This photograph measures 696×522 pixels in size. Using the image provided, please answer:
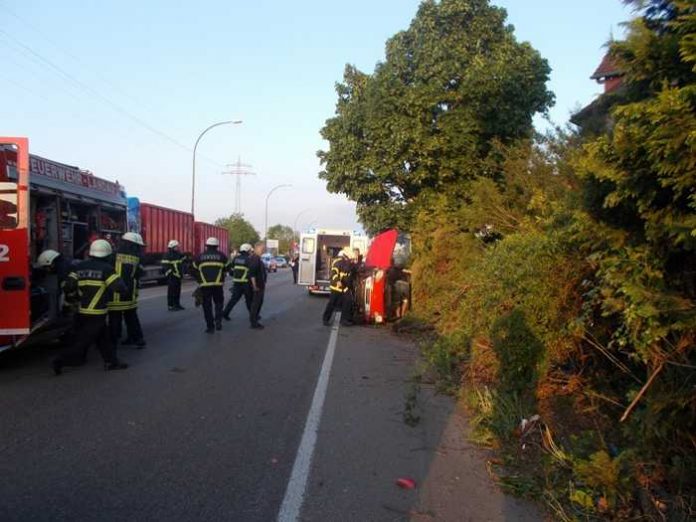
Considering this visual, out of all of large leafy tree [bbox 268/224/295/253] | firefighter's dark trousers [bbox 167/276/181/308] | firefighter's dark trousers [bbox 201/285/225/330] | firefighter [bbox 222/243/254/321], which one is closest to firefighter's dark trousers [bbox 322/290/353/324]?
firefighter [bbox 222/243/254/321]

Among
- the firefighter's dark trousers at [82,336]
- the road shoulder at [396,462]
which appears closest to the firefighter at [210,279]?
the firefighter's dark trousers at [82,336]

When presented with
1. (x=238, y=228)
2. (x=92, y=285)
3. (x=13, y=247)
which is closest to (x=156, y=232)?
(x=92, y=285)

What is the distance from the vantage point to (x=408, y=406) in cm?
715

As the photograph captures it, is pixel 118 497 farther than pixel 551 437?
No

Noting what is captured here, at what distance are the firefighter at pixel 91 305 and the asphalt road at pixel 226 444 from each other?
0.22m

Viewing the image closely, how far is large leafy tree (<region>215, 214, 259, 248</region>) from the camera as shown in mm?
84625

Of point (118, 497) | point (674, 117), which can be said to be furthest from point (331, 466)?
point (674, 117)

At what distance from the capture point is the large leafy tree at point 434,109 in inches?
711

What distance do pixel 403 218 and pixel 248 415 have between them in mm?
13931

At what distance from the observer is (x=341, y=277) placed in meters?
14.5

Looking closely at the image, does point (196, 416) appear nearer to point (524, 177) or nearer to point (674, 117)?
point (674, 117)

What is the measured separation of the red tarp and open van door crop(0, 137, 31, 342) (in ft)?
28.5

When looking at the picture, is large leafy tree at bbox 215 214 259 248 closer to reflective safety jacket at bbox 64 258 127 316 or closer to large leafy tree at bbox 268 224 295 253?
large leafy tree at bbox 268 224 295 253

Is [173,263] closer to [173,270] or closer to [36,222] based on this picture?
[173,270]
